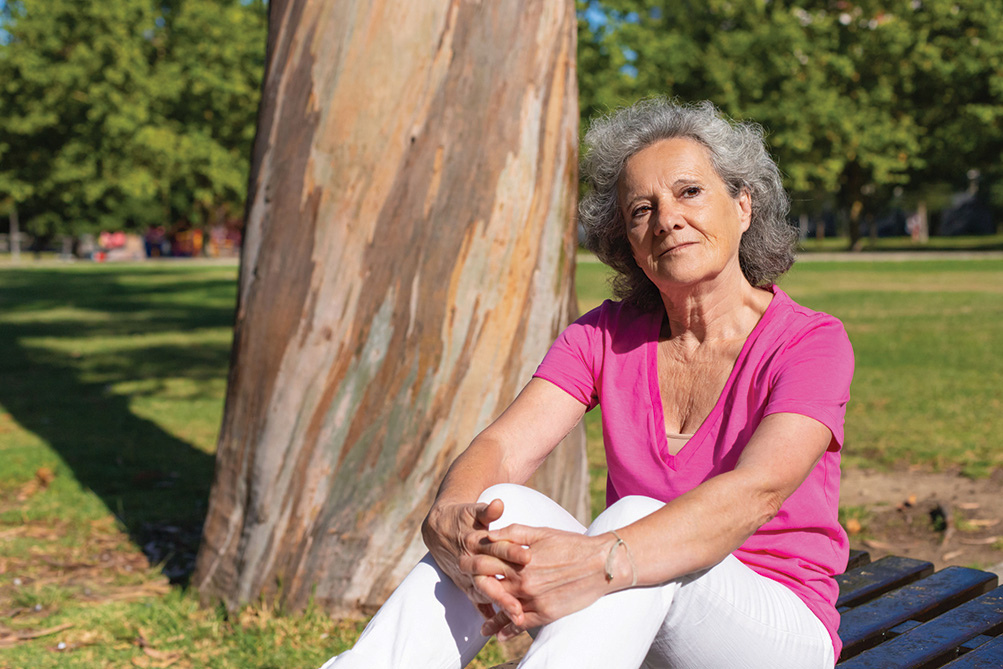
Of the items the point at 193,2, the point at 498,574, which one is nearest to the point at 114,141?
the point at 193,2

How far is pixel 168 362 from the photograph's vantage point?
12.6m

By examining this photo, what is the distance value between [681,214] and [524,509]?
0.85 meters

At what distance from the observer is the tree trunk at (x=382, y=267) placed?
4.00 m

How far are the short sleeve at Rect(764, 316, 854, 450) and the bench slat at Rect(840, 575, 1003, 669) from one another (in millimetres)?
549

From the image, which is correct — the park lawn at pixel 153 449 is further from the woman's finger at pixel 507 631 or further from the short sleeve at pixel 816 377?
the woman's finger at pixel 507 631

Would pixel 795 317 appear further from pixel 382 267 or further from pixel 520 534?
pixel 382 267

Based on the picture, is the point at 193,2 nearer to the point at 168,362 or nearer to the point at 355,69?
the point at 168,362

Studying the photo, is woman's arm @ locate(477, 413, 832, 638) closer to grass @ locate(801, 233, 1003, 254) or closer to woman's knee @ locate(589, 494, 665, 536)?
woman's knee @ locate(589, 494, 665, 536)

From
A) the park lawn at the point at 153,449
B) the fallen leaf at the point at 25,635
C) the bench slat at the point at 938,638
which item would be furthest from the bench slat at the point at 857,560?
the fallen leaf at the point at 25,635

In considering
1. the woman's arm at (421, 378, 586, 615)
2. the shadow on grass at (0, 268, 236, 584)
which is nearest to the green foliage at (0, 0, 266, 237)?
the shadow on grass at (0, 268, 236, 584)

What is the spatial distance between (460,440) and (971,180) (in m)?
56.3

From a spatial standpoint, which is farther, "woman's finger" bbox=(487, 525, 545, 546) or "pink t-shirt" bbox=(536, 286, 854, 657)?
"pink t-shirt" bbox=(536, 286, 854, 657)

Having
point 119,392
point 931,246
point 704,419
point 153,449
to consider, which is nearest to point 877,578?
point 704,419

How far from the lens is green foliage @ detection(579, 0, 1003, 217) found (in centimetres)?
4044
